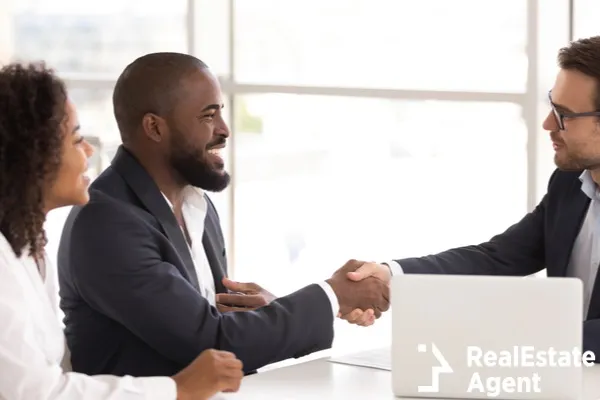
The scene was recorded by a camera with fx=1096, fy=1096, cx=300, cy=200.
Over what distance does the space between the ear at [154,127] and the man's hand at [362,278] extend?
0.62 metres

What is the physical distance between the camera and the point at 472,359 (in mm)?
2172

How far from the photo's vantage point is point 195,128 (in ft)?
9.54

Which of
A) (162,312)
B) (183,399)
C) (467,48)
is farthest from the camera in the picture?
(467,48)

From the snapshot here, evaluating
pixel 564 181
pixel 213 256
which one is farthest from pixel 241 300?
pixel 564 181

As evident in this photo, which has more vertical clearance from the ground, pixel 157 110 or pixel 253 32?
pixel 253 32

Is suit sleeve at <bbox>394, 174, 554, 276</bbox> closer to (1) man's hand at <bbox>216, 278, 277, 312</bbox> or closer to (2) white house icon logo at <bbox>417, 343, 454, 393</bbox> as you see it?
(1) man's hand at <bbox>216, 278, 277, 312</bbox>

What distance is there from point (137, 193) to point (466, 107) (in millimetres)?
1756

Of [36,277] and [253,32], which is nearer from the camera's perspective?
[36,277]

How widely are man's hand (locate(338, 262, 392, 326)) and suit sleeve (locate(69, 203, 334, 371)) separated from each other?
243 millimetres

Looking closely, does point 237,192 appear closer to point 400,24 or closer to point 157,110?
point 400,24

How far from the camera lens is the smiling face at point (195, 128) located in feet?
9.41

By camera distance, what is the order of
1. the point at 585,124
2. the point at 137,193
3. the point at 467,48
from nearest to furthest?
the point at 137,193
the point at 585,124
the point at 467,48

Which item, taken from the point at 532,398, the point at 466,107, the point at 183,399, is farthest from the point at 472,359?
the point at 466,107

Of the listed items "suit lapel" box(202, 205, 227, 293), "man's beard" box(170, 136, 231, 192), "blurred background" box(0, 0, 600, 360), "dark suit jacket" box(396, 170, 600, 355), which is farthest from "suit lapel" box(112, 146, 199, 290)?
"blurred background" box(0, 0, 600, 360)
